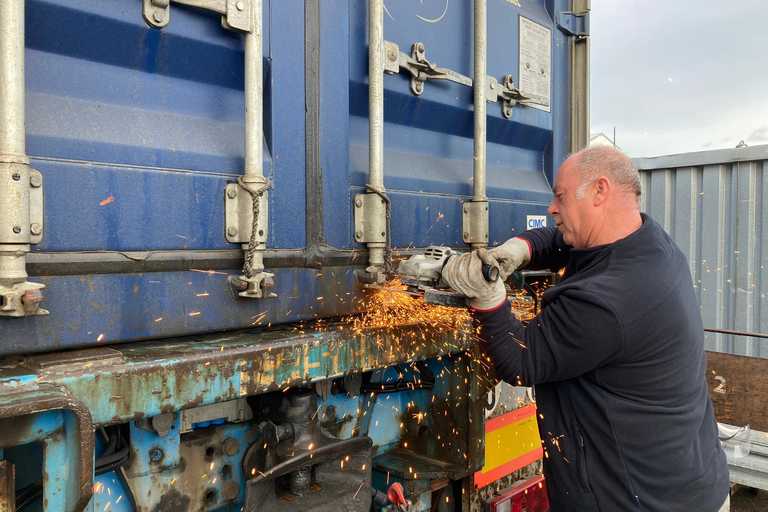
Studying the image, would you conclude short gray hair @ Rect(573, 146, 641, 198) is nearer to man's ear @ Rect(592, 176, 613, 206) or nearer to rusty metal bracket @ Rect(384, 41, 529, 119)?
man's ear @ Rect(592, 176, 613, 206)

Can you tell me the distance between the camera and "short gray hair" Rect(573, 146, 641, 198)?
2236mm

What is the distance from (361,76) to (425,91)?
1.12 feet

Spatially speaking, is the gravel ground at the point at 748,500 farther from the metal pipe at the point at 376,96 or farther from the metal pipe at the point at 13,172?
the metal pipe at the point at 13,172

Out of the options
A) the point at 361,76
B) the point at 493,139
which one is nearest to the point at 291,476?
the point at 361,76

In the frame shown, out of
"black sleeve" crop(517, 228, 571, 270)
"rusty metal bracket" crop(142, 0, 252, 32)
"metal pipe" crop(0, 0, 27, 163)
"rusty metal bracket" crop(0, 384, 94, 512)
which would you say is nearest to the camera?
"rusty metal bracket" crop(0, 384, 94, 512)

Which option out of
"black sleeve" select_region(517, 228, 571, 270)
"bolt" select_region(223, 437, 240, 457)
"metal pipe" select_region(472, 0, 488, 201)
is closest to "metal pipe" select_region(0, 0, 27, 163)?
"bolt" select_region(223, 437, 240, 457)

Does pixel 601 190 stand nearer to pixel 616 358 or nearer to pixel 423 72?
pixel 616 358

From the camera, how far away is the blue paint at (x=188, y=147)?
1479 millimetres

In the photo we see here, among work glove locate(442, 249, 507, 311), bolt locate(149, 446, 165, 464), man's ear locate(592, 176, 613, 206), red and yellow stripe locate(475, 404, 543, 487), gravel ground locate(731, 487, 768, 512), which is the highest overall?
man's ear locate(592, 176, 613, 206)

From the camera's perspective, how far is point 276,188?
1875 millimetres

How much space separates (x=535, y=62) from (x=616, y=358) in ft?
4.99

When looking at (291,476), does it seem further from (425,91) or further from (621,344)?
(425,91)

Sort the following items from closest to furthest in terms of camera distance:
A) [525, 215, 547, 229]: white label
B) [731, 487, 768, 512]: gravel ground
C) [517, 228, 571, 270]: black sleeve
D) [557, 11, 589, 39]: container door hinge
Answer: [517, 228, 571, 270]: black sleeve → [525, 215, 547, 229]: white label → [557, 11, 589, 39]: container door hinge → [731, 487, 768, 512]: gravel ground

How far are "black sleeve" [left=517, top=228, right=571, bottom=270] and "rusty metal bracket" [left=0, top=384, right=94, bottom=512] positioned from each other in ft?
6.13
